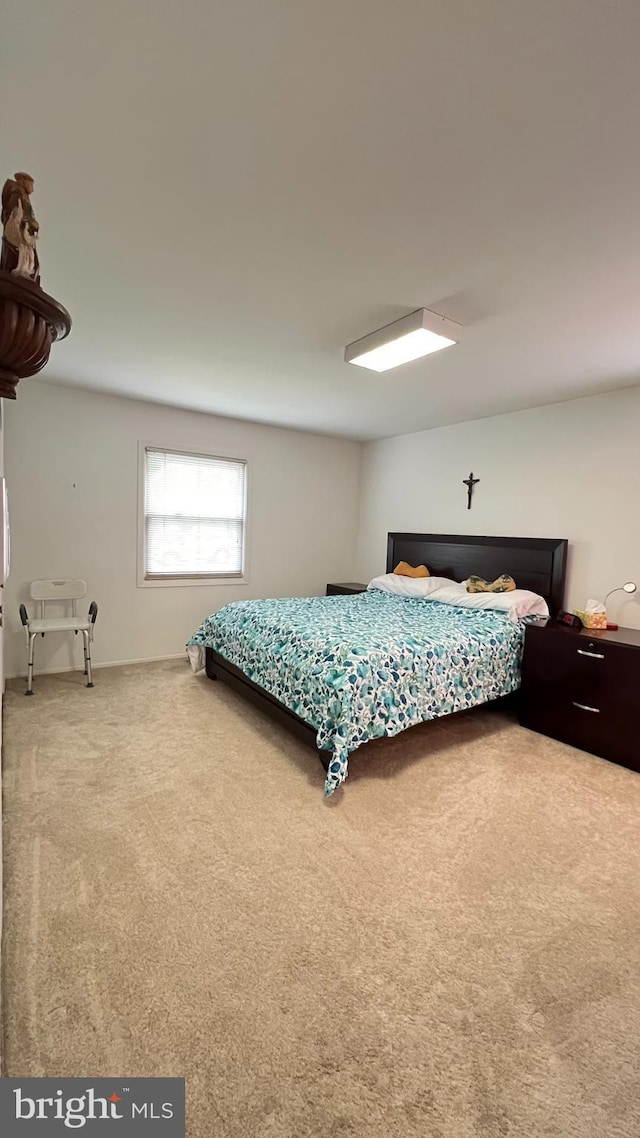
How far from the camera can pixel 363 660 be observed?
257 cm

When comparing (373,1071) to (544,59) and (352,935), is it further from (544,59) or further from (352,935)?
(544,59)

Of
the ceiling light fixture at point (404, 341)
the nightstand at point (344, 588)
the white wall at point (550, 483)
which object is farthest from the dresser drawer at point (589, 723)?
the ceiling light fixture at point (404, 341)

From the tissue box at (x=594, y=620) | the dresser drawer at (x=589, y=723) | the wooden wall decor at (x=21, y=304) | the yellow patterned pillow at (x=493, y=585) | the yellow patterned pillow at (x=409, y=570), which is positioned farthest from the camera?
the yellow patterned pillow at (x=409, y=570)

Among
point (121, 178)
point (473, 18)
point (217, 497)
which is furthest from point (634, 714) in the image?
point (217, 497)

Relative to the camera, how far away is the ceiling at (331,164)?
1036mm

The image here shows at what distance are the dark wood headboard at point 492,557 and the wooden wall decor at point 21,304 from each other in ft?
12.5

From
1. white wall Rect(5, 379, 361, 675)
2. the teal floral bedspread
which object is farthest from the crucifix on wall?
white wall Rect(5, 379, 361, 675)

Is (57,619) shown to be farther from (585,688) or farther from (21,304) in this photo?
(585,688)

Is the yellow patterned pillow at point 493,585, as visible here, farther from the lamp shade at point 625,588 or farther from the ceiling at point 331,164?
the ceiling at point 331,164

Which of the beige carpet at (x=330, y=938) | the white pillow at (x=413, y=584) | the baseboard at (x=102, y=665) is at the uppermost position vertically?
the white pillow at (x=413, y=584)

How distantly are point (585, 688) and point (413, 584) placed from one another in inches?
70.2

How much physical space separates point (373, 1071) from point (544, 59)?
245 centimetres

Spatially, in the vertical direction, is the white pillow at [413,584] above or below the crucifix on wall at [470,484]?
below

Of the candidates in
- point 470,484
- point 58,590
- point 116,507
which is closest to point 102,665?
point 58,590
